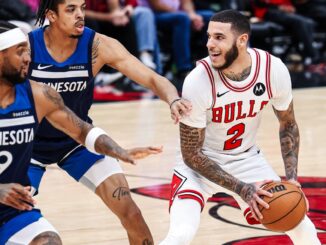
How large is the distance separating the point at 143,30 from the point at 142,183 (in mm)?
5667

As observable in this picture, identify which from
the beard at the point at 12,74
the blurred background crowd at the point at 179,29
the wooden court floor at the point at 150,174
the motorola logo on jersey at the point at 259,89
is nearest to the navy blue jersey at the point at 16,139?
the beard at the point at 12,74

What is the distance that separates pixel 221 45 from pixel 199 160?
713 millimetres

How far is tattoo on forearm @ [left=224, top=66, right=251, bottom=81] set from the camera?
606 centimetres

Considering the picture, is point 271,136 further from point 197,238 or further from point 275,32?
point 275,32

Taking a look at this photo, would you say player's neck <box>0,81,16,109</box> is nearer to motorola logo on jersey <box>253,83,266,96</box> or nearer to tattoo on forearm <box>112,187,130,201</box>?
tattoo on forearm <box>112,187,130,201</box>

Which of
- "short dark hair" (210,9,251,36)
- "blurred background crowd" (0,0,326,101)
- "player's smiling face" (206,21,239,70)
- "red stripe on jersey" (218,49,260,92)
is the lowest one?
"blurred background crowd" (0,0,326,101)

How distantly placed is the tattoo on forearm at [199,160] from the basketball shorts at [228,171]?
10 cm

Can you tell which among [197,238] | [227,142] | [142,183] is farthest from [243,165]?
[142,183]

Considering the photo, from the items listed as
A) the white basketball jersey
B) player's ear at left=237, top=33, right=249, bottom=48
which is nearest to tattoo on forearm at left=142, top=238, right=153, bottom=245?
the white basketball jersey

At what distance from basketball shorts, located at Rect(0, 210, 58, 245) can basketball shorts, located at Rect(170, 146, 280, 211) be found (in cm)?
105

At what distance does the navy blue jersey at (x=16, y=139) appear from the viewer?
→ 519 centimetres

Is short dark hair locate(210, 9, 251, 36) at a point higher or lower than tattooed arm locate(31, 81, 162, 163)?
higher

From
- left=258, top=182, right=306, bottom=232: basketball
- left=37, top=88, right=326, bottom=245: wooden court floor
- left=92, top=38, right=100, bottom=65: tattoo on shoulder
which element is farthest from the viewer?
left=37, top=88, right=326, bottom=245: wooden court floor

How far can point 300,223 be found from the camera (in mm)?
5734
